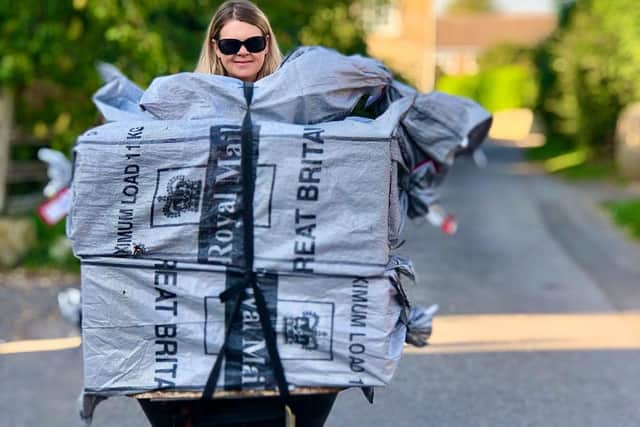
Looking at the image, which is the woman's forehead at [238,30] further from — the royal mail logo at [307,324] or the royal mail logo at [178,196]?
the royal mail logo at [307,324]

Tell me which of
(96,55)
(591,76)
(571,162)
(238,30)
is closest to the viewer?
(238,30)

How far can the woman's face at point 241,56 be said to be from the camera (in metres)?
2.72

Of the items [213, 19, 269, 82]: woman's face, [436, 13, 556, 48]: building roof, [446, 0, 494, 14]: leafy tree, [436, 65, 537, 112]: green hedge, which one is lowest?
[446, 0, 494, 14]: leafy tree

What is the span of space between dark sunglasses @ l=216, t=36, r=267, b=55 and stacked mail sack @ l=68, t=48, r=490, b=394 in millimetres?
527

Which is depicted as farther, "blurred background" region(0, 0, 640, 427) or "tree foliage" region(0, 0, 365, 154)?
"tree foliage" region(0, 0, 365, 154)

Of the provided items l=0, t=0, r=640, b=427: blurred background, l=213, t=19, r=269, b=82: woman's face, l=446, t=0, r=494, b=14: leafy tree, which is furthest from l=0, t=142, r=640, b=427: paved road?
l=446, t=0, r=494, b=14: leafy tree

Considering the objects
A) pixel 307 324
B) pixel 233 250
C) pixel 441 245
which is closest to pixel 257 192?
pixel 233 250

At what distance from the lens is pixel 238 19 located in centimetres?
274

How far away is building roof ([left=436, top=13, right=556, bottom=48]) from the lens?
A: 228 ft

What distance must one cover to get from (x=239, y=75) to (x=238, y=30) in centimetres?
13

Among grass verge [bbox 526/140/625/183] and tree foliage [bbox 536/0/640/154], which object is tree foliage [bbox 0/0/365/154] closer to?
tree foliage [bbox 536/0/640/154]

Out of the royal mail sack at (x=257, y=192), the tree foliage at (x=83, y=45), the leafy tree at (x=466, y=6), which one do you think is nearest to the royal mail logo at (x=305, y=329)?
the royal mail sack at (x=257, y=192)

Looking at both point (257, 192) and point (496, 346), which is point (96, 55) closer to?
point (496, 346)

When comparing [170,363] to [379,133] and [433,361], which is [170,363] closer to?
[379,133]
